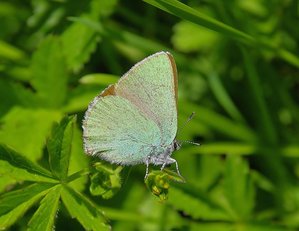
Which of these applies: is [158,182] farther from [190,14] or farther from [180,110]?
[180,110]

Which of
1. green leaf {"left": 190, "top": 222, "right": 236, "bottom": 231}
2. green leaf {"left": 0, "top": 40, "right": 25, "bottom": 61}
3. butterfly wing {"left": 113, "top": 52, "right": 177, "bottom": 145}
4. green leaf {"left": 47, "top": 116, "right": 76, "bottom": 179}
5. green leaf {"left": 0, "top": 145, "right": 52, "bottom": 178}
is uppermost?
butterfly wing {"left": 113, "top": 52, "right": 177, "bottom": 145}

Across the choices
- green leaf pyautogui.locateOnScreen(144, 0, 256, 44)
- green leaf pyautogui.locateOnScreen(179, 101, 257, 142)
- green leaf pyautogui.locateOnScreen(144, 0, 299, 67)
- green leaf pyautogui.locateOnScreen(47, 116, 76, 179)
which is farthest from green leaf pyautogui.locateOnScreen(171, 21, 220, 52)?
green leaf pyautogui.locateOnScreen(47, 116, 76, 179)

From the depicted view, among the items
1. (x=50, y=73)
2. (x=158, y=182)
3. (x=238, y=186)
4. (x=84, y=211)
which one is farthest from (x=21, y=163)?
(x=238, y=186)

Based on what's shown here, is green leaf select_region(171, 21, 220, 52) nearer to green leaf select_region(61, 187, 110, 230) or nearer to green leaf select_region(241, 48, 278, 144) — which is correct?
green leaf select_region(241, 48, 278, 144)

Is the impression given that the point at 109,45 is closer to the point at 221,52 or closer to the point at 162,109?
the point at 221,52

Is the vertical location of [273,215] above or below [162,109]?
below

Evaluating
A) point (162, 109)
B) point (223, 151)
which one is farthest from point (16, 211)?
point (223, 151)
